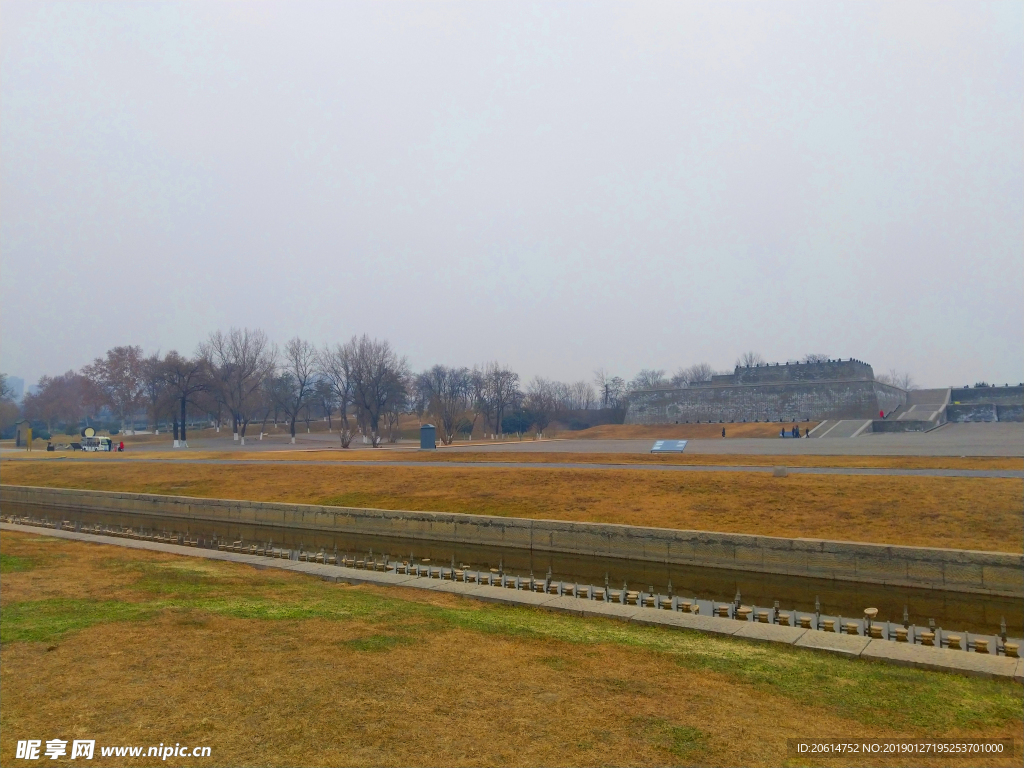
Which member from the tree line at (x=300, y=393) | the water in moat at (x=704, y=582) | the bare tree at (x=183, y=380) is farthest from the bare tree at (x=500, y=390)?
the water in moat at (x=704, y=582)

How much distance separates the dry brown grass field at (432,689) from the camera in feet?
16.2

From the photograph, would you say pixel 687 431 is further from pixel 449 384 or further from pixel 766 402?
pixel 449 384

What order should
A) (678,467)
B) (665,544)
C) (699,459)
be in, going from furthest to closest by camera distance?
1. (699,459)
2. (678,467)
3. (665,544)

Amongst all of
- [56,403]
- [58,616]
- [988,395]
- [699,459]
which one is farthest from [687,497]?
[56,403]

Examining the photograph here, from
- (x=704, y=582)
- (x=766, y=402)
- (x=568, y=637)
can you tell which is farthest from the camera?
(x=766, y=402)

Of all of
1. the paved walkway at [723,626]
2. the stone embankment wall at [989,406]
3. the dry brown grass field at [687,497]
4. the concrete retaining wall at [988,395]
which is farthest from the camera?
the concrete retaining wall at [988,395]

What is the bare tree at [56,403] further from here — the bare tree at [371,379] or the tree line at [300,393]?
the bare tree at [371,379]

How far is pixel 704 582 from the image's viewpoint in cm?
1477

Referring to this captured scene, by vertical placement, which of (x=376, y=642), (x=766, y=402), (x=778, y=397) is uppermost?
(x=778, y=397)

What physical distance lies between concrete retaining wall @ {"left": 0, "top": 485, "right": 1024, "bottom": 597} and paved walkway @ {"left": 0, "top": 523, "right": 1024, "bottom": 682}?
6.38 meters

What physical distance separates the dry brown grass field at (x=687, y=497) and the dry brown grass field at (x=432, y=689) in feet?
30.1

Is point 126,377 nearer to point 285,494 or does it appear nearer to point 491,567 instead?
point 285,494

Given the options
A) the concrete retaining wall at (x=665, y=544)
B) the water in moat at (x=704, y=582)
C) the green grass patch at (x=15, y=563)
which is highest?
the green grass patch at (x=15, y=563)

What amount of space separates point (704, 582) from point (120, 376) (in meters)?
90.8
